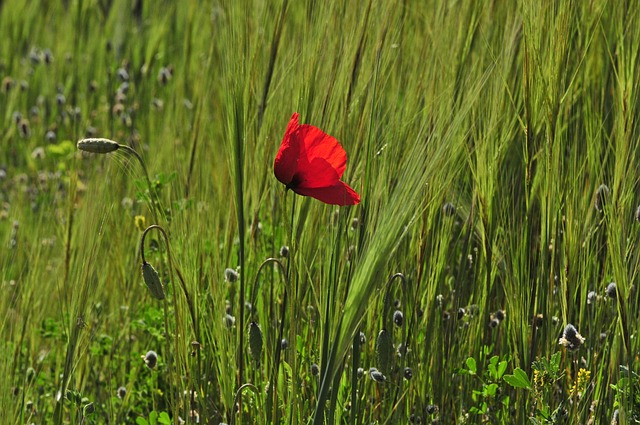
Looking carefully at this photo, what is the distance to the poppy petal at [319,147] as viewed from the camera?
4.67 feet

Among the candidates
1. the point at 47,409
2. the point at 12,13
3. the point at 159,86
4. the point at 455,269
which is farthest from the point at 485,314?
the point at 12,13

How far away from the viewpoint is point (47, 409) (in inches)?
84.3

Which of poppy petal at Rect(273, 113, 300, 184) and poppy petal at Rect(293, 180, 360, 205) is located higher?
poppy petal at Rect(273, 113, 300, 184)

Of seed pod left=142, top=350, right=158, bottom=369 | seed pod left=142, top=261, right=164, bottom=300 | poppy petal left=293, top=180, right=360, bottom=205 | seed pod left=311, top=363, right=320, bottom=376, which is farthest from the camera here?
seed pod left=142, top=350, right=158, bottom=369

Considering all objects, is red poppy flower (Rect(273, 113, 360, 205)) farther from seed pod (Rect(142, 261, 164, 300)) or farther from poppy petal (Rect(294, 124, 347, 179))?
seed pod (Rect(142, 261, 164, 300))

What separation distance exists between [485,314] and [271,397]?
17.4 inches

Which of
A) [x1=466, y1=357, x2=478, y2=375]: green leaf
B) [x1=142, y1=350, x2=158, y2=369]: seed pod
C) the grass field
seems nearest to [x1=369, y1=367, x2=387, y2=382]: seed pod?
the grass field

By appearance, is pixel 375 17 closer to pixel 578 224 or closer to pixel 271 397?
pixel 578 224

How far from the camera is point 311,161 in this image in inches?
55.9

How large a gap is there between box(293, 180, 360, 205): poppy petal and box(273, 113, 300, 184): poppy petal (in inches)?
1.5

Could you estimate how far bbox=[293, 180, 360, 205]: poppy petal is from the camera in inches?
54.6

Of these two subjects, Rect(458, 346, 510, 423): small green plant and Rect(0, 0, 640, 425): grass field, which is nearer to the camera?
Rect(0, 0, 640, 425): grass field

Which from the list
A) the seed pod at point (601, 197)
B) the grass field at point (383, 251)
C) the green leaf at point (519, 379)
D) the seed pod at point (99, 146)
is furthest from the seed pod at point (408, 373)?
the seed pod at point (99, 146)

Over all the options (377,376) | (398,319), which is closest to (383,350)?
(377,376)
